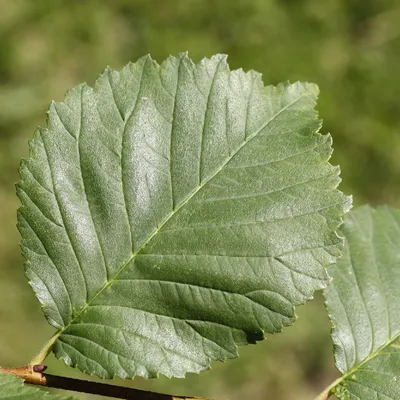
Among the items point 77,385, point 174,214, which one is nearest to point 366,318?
point 174,214

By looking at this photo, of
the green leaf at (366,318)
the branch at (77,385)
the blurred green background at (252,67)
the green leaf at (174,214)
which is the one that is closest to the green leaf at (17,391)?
the branch at (77,385)

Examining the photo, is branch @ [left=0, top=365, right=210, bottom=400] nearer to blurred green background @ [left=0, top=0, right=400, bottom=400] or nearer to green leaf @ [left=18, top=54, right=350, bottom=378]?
green leaf @ [left=18, top=54, right=350, bottom=378]

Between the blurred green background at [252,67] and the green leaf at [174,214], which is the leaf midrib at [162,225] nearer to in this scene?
the green leaf at [174,214]

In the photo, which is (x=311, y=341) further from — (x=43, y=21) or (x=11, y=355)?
(x=43, y=21)

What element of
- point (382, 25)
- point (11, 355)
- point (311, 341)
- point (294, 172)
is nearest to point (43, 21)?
point (11, 355)

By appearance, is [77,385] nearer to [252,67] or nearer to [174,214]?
[174,214]
